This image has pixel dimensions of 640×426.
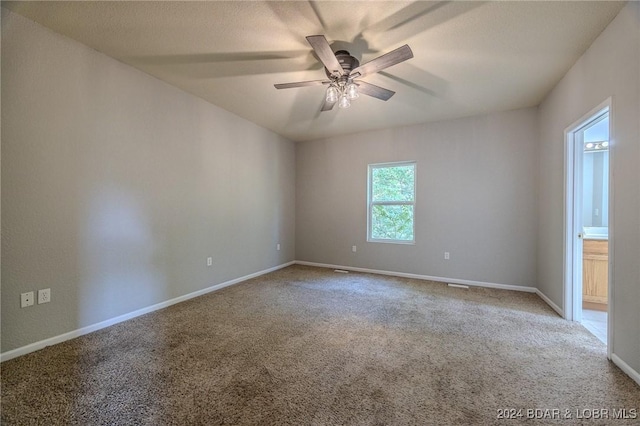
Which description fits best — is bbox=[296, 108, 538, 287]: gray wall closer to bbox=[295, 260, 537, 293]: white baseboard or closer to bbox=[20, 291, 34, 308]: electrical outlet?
bbox=[295, 260, 537, 293]: white baseboard

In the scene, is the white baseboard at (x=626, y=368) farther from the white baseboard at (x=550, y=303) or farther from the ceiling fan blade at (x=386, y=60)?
the ceiling fan blade at (x=386, y=60)

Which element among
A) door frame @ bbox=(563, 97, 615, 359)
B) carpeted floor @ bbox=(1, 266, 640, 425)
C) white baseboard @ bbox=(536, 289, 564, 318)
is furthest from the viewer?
white baseboard @ bbox=(536, 289, 564, 318)

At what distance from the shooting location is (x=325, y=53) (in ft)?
6.20

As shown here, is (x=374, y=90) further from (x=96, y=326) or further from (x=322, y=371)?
(x=96, y=326)

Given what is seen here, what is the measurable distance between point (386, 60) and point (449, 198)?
2.72m

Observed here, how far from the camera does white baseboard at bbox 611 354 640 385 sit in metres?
1.65

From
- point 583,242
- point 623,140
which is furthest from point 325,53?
point 583,242

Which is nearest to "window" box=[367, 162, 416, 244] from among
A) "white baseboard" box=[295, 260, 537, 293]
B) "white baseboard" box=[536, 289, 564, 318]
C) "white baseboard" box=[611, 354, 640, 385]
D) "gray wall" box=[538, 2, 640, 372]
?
"white baseboard" box=[295, 260, 537, 293]

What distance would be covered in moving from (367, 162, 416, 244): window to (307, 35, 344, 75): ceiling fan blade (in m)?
2.64

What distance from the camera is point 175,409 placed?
1439 millimetres

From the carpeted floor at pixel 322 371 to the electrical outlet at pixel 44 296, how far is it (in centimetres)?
37

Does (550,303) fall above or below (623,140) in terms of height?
below

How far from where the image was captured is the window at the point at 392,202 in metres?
4.39

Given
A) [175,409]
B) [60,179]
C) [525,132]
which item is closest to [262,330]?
[175,409]
